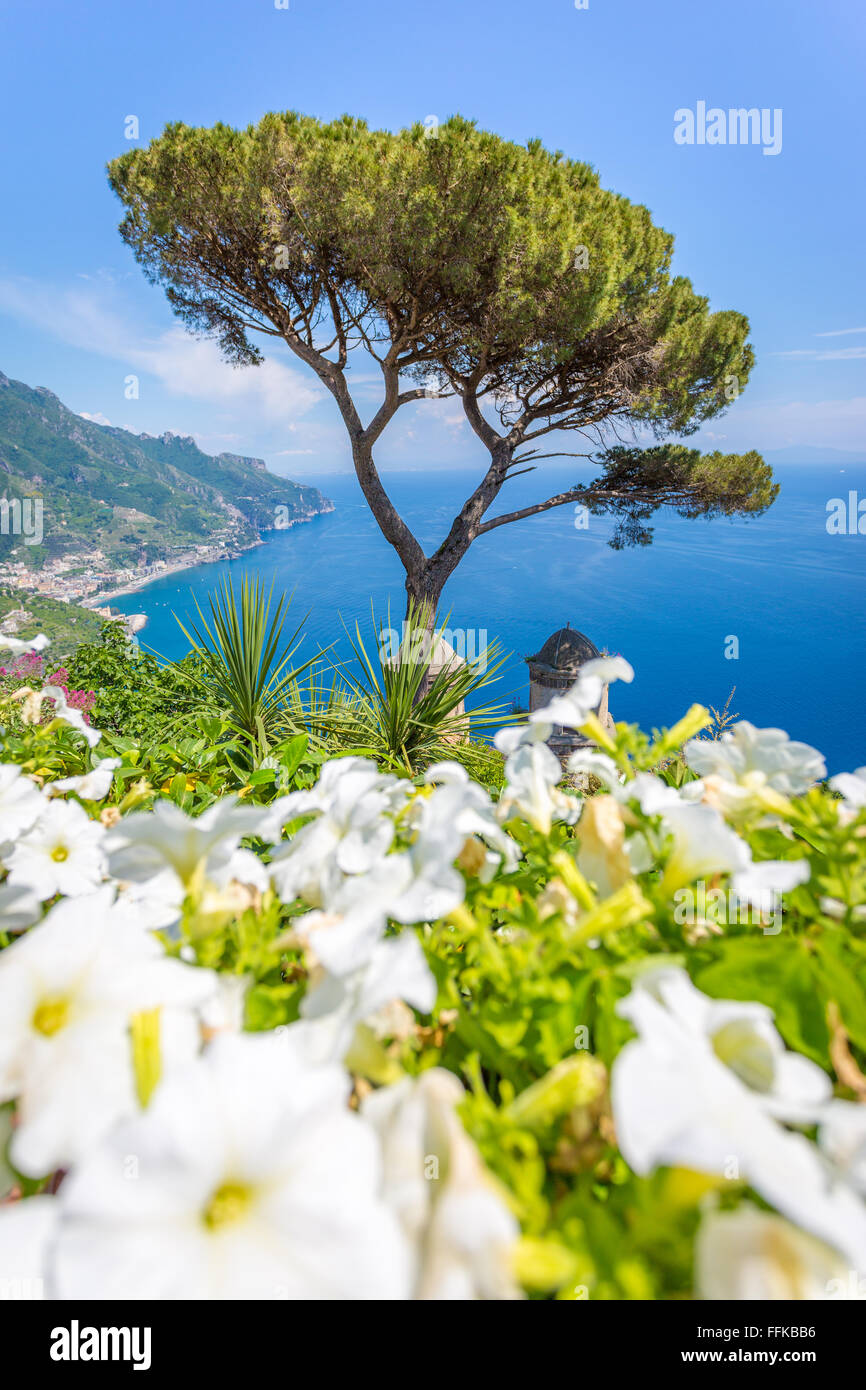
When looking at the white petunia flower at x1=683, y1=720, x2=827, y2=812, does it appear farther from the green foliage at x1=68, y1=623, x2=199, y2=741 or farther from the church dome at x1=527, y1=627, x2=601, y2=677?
the church dome at x1=527, y1=627, x2=601, y2=677

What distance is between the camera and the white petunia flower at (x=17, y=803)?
2.08ft

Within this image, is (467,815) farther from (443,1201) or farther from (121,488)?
(121,488)

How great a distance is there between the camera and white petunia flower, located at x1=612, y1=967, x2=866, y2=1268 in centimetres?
25

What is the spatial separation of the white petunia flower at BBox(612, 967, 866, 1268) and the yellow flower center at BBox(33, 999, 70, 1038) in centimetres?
31

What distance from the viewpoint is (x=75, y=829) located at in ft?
2.24

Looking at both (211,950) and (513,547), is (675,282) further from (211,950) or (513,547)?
(513,547)

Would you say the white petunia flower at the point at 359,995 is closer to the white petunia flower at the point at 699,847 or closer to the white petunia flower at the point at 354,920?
the white petunia flower at the point at 354,920

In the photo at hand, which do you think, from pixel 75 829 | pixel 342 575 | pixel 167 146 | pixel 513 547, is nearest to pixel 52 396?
pixel 342 575

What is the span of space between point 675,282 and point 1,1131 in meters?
9.73

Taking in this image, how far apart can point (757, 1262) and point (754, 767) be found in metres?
0.43

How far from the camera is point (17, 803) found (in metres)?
0.66
